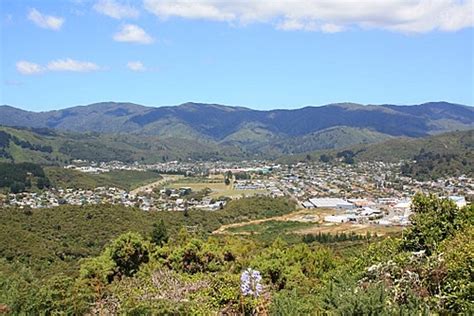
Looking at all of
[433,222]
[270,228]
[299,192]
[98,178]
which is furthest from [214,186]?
[433,222]

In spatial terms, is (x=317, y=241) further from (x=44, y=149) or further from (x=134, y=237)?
(x=44, y=149)

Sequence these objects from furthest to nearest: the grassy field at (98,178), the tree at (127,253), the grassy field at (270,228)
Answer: the grassy field at (98,178)
the grassy field at (270,228)
the tree at (127,253)

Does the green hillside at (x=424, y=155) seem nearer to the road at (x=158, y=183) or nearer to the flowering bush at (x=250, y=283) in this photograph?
the road at (x=158, y=183)

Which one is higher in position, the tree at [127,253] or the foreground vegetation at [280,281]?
the foreground vegetation at [280,281]

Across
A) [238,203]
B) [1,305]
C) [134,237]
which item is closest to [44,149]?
[238,203]

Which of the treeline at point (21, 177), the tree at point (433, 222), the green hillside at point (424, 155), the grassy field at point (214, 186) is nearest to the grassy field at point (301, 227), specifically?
the grassy field at point (214, 186)

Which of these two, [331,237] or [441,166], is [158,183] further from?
[331,237]
